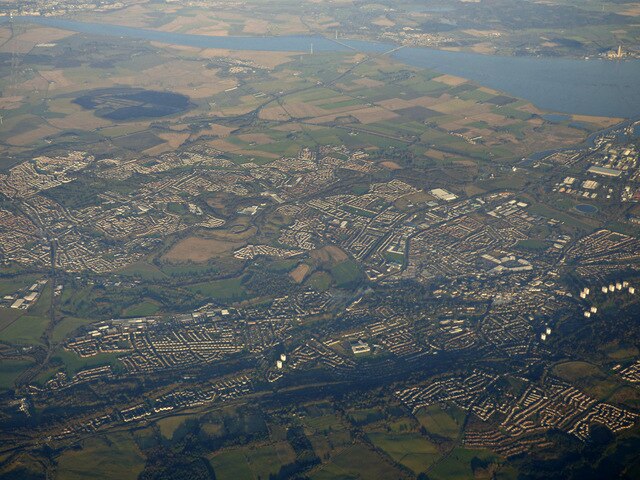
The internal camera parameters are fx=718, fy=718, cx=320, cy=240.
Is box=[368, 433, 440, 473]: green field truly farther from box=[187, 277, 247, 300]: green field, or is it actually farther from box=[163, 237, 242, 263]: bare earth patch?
box=[163, 237, 242, 263]: bare earth patch

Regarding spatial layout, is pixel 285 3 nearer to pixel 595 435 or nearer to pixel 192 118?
pixel 192 118

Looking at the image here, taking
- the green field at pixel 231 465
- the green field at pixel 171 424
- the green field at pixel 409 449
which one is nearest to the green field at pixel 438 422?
the green field at pixel 409 449

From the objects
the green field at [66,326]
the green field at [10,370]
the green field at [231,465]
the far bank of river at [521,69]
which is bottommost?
the green field at [231,465]

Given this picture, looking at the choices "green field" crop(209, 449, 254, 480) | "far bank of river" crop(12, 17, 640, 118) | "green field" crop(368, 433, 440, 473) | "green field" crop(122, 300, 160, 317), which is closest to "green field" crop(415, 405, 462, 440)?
"green field" crop(368, 433, 440, 473)

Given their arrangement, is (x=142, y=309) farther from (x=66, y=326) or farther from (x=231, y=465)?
(x=231, y=465)

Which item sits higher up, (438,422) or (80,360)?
(438,422)

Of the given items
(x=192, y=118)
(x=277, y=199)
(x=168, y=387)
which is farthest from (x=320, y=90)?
(x=168, y=387)

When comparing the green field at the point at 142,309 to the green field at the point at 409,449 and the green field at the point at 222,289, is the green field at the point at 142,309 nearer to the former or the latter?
the green field at the point at 222,289

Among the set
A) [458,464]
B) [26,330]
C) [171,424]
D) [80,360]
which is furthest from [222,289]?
[458,464]
